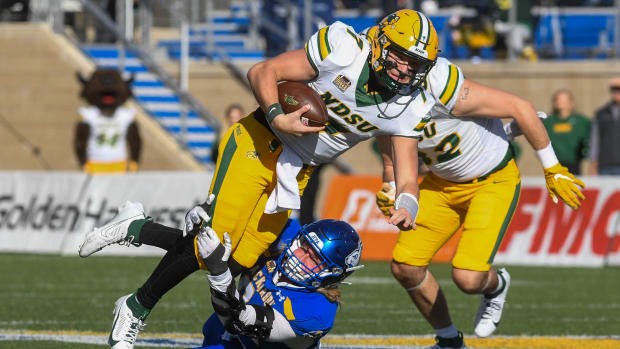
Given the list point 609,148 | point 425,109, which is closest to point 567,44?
point 609,148

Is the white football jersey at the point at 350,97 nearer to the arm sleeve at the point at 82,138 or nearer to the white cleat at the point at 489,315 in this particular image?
the white cleat at the point at 489,315

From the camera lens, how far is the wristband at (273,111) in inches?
237

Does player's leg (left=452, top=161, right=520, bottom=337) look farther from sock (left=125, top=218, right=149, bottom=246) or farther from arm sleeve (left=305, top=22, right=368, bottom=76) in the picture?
sock (left=125, top=218, right=149, bottom=246)

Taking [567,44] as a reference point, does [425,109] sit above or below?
above

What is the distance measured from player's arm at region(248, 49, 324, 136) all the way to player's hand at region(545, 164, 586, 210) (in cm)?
168

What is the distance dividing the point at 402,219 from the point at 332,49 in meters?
0.97

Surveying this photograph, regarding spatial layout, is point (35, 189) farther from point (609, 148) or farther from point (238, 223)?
point (238, 223)

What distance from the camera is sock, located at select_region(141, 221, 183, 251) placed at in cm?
646

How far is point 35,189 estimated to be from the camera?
582 inches

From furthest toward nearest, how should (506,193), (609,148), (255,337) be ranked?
(609,148) → (506,193) → (255,337)

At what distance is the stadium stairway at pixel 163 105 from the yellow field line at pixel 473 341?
33.5ft

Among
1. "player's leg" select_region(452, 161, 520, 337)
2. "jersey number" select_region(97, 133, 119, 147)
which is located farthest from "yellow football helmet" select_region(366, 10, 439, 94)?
"jersey number" select_region(97, 133, 119, 147)

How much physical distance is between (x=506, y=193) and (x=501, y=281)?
1.93 ft

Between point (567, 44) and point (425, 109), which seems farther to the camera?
point (567, 44)
